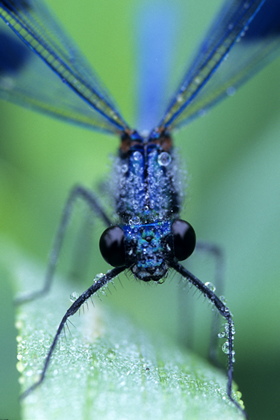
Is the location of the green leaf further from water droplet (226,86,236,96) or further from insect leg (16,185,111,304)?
water droplet (226,86,236,96)

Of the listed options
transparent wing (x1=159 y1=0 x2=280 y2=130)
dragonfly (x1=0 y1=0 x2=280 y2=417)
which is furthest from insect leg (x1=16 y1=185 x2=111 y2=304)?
transparent wing (x1=159 y1=0 x2=280 y2=130)

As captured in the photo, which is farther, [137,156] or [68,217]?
[68,217]

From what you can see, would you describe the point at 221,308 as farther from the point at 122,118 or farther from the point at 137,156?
the point at 122,118

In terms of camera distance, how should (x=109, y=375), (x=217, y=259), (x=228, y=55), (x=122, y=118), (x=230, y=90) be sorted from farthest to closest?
1. (x=230, y=90)
2. (x=228, y=55)
3. (x=217, y=259)
4. (x=122, y=118)
5. (x=109, y=375)

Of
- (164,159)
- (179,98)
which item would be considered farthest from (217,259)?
(179,98)

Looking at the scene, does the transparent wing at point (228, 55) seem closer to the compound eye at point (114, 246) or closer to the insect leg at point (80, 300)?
the compound eye at point (114, 246)

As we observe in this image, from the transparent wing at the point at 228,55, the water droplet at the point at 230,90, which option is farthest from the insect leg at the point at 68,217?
the water droplet at the point at 230,90
